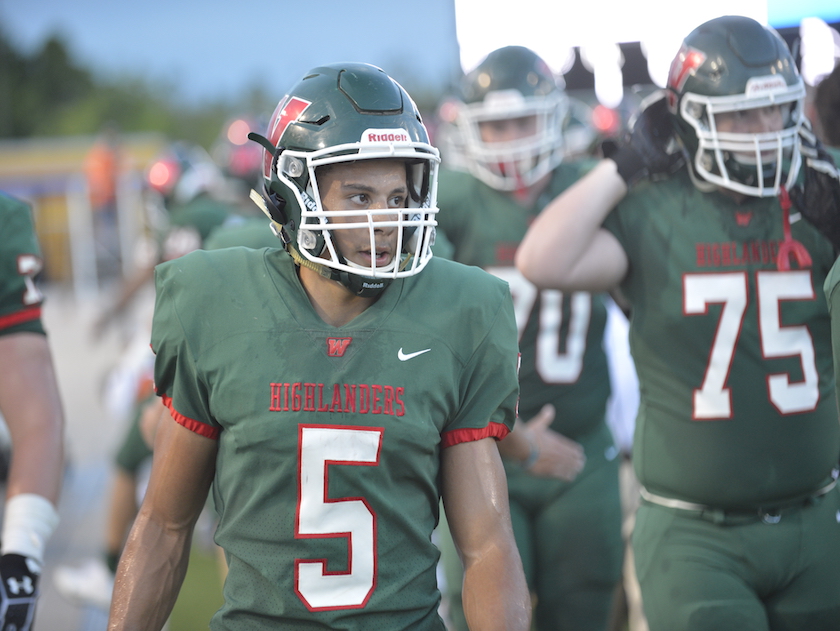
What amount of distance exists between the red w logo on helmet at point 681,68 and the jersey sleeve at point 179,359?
1447 millimetres

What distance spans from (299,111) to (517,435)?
1093 mm

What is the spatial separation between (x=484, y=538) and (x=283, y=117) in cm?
93

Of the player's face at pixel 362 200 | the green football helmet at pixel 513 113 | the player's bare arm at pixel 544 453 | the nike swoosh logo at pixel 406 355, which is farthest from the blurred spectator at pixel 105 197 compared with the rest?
the nike swoosh logo at pixel 406 355

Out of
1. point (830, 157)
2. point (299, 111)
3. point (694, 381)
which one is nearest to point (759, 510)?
point (694, 381)

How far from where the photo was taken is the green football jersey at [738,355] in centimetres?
242

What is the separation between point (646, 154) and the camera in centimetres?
258

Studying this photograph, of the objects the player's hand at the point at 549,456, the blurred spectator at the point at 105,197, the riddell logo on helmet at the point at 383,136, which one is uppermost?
the riddell logo on helmet at the point at 383,136

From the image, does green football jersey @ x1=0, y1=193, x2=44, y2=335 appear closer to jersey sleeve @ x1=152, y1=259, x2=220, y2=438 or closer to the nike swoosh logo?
jersey sleeve @ x1=152, y1=259, x2=220, y2=438

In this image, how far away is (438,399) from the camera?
177cm

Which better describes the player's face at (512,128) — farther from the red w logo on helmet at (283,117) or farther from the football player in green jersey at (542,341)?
the red w logo on helmet at (283,117)

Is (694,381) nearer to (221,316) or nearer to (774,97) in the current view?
(774,97)

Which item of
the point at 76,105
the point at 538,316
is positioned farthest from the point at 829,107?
the point at 76,105

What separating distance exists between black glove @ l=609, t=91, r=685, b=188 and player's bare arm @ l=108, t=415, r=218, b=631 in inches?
54.6

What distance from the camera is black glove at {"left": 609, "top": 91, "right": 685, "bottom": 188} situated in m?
2.58
